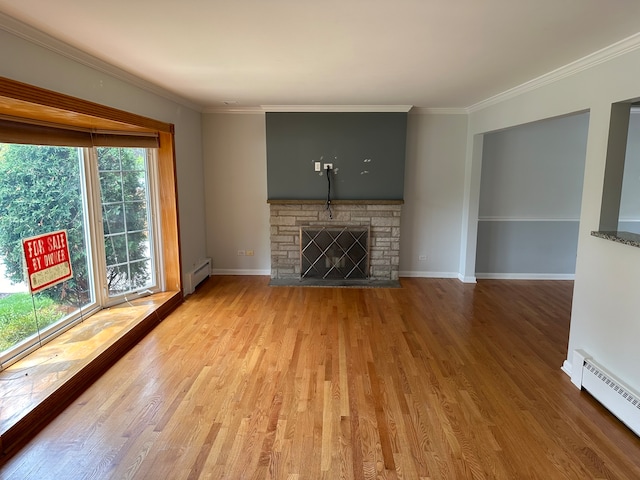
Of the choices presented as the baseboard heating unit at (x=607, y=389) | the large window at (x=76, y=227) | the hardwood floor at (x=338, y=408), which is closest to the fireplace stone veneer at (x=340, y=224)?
the hardwood floor at (x=338, y=408)

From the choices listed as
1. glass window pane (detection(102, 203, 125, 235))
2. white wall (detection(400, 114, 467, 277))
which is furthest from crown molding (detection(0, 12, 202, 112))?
white wall (detection(400, 114, 467, 277))

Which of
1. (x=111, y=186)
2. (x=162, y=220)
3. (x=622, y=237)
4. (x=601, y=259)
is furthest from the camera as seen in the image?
(x=162, y=220)

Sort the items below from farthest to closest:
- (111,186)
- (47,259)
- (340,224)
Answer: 1. (340,224)
2. (111,186)
3. (47,259)

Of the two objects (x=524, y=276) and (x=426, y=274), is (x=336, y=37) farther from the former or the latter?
(x=524, y=276)

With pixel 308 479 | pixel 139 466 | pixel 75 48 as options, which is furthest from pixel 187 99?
pixel 308 479

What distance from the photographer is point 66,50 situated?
2.51 m

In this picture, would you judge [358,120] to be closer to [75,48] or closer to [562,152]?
[562,152]

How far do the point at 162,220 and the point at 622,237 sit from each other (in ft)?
13.8

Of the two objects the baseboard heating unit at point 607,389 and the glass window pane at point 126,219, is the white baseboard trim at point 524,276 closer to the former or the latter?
the baseboard heating unit at point 607,389

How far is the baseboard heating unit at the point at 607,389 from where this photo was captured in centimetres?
226

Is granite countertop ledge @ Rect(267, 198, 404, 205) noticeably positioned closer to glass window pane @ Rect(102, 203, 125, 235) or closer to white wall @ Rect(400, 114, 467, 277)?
white wall @ Rect(400, 114, 467, 277)

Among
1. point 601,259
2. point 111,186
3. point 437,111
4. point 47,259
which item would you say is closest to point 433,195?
point 437,111

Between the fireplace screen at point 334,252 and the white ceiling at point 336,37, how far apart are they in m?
2.13

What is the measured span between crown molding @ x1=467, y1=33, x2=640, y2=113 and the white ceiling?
56 mm
